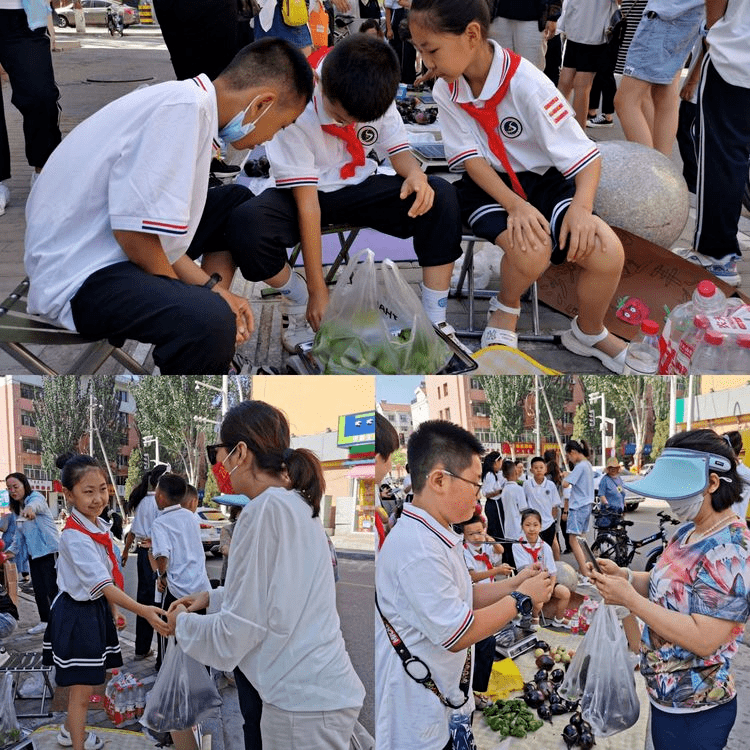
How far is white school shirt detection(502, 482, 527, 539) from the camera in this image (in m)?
2.65

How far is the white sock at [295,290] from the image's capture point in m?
4.04

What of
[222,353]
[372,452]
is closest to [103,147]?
[222,353]

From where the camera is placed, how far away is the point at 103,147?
2.77 meters

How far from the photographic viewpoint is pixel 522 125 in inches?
150

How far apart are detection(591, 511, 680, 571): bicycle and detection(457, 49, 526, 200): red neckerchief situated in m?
1.74

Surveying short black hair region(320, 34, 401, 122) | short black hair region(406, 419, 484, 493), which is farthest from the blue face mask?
short black hair region(406, 419, 484, 493)

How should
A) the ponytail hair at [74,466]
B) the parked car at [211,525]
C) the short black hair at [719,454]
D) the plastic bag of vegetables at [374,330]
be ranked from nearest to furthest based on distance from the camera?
the short black hair at [719,454] < the parked car at [211,525] < the ponytail hair at [74,466] < the plastic bag of vegetables at [374,330]

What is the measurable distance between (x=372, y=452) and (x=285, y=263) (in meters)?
1.48

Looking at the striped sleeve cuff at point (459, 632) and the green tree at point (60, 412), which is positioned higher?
the green tree at point (60, 412)

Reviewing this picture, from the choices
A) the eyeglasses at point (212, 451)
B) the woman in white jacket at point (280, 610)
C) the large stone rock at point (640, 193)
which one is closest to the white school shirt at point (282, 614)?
the woman in white jacket at point (280, 610)

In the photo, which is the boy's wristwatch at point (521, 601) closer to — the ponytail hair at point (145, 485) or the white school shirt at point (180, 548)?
the white school shirt at point (180, 548)

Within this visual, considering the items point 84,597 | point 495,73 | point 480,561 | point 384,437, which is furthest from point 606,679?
point 495,73

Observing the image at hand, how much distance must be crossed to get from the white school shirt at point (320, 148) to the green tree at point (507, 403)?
1427 mm

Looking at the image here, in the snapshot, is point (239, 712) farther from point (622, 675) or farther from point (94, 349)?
point (94, 349)
